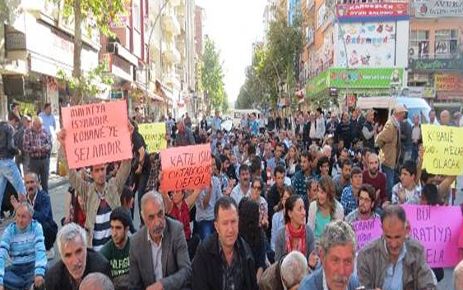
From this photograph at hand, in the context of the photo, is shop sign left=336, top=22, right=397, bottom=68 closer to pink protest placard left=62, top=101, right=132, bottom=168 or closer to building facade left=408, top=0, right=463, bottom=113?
building facade left=408, top=0, right=463, bottom=113

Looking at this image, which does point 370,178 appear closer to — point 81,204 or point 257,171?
point 257,171

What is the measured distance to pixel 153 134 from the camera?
10.7m

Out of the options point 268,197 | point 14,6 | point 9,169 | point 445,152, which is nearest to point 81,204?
Answer: point 268,197

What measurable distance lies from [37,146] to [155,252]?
8.52 m

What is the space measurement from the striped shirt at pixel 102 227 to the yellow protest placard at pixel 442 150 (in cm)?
355

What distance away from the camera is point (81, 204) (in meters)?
6.68

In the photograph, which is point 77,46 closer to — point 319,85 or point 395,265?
point 395,265

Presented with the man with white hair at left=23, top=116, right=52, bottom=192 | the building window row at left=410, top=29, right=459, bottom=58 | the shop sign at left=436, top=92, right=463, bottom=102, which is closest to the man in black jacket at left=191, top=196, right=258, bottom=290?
the man with white hair at left=23, top=116, right=52, bottom=192

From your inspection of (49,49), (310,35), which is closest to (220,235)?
(49,49)

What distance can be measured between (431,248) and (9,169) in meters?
7.92

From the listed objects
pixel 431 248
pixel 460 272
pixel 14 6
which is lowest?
pixel 431 248

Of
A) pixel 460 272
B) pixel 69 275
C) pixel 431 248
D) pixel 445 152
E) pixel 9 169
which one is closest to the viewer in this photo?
pixel 460 272

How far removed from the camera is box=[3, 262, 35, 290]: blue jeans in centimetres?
624

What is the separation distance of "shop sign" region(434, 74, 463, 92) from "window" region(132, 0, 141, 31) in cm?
2153
